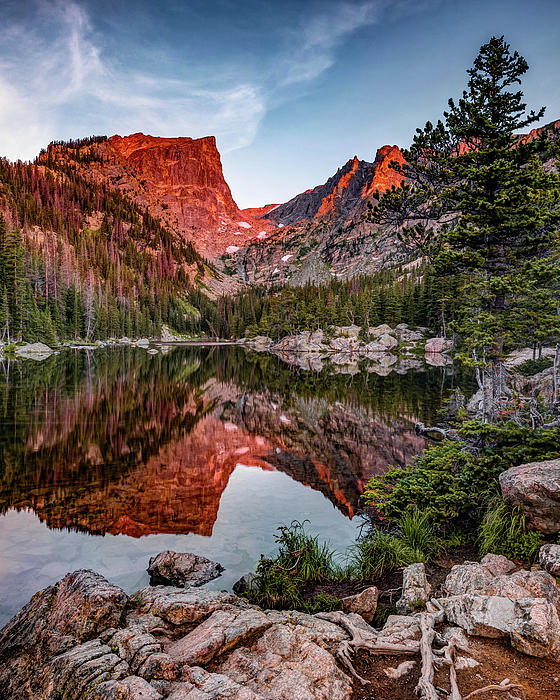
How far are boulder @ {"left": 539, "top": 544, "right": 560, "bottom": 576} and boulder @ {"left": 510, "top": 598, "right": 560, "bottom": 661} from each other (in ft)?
4.17

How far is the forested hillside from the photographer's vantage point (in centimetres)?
6800

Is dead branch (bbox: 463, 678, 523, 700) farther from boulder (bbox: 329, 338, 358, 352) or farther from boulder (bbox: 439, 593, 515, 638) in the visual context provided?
boulder (bbox: 329, 338, 358, 352)

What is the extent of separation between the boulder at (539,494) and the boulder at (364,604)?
3.07m

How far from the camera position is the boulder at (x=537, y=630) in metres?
3.89

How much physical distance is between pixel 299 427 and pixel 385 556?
46.7 feet

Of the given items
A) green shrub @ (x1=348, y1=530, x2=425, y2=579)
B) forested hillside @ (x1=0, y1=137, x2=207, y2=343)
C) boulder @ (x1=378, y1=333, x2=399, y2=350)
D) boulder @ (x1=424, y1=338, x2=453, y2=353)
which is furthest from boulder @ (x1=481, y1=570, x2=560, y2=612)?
boulder @ (x1=378, y1=333, x2=399, y2=350)

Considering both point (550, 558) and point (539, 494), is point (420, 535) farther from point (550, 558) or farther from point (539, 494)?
point (550, 558)

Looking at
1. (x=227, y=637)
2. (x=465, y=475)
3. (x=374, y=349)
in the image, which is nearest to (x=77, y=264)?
(x=374, y=349)

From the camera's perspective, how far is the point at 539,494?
6238mm

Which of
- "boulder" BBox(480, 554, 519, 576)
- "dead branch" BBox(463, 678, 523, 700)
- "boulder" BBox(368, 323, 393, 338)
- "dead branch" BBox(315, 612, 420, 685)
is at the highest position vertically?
"boulder" BBox(368, 323, 393, 338)

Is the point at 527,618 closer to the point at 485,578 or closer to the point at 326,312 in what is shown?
the point at 485,578

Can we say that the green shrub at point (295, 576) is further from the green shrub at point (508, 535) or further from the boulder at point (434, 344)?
the boulder at point (434, 344)

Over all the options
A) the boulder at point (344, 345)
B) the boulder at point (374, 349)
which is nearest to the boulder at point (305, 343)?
the boulder at point (344, 345)

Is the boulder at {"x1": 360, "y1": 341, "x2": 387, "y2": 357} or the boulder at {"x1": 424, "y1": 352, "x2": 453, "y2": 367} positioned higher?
the boulder at {"x1": 360, "y1": 341, "x2": 387, "y2": 357}
